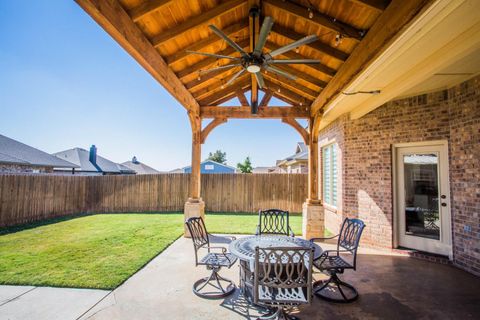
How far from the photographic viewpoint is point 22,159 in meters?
11.3

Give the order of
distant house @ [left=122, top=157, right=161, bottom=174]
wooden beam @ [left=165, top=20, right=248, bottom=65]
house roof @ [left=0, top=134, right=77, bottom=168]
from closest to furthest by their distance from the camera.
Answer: wooden beam @ [left=165, top=20, right=248, bottom=65]
house roof @ [left=0, top=134, right=77, bottom=168]
distant house @ [left=122, top=157, right=161, bottom=174]

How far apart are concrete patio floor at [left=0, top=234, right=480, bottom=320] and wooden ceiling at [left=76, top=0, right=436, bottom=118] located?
3134 millimetres

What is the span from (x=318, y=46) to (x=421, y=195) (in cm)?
376

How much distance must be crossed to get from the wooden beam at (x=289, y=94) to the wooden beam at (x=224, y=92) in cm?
55

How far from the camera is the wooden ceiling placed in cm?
275

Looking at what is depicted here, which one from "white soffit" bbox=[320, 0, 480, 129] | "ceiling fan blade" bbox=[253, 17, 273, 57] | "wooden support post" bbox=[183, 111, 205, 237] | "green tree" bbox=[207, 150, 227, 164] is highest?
"green tree" bbox=[207, 150, 227, 164]

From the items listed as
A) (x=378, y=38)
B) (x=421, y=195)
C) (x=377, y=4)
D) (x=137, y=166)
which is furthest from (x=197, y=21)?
(x=137, y=166)

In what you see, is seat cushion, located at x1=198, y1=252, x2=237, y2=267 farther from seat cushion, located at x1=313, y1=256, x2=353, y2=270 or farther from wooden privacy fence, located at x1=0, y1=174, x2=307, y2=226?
wooden privacy fence, located at x1=0, y1=174, x2=307, y2=226

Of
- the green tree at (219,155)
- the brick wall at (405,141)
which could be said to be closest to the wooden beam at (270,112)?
the brick wall at (405,141)

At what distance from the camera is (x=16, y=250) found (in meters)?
4.76

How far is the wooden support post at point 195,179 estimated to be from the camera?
604 centimetres

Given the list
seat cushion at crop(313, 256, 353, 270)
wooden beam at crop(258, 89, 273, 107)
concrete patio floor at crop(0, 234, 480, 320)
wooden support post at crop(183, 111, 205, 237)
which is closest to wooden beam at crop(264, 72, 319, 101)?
wooden beam at crop(258, 89, 273, 107)

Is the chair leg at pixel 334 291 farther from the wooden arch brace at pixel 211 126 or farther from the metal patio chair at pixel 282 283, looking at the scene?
the wooden arch brace at pixel 211 126

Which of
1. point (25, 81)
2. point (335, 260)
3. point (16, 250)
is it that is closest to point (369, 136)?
point (335, 260)
